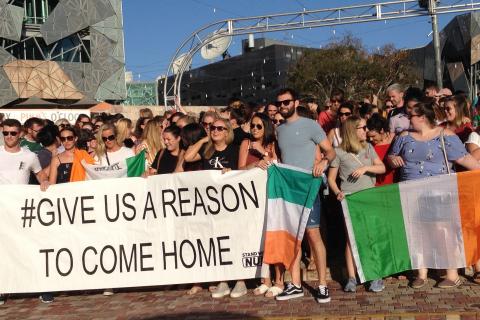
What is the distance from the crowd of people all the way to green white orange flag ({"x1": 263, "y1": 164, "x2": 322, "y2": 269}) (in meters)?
0.10

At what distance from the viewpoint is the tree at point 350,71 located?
186 ft

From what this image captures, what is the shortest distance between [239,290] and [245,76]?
248 feet

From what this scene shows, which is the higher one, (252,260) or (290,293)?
(252,260)

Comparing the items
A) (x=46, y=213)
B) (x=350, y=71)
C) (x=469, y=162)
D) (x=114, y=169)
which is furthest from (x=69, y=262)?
(x=350, y=71)

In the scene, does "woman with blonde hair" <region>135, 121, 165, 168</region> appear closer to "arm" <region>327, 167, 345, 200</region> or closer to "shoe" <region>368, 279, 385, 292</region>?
"arm" <region>327, 167, 345, 200</region>

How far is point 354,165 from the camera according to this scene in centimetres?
712

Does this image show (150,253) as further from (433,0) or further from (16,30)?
(16,30)

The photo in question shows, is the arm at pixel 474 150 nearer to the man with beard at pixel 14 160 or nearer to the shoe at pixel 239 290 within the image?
the shoe at pixel 239 290

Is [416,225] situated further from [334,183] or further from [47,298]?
[47,298]

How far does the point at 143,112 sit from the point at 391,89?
3857 mm

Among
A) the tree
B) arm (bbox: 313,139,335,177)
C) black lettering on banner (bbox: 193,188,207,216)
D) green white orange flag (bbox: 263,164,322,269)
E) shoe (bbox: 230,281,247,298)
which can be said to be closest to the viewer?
arm (bbox: 313,139,335,177)

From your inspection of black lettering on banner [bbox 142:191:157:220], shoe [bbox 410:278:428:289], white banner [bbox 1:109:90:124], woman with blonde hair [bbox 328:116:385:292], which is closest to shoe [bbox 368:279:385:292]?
woman with blonde hair [bbox 328:116:385:292]

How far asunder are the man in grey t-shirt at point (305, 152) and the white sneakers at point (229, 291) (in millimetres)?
491

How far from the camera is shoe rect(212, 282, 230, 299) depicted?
7.32 meters
